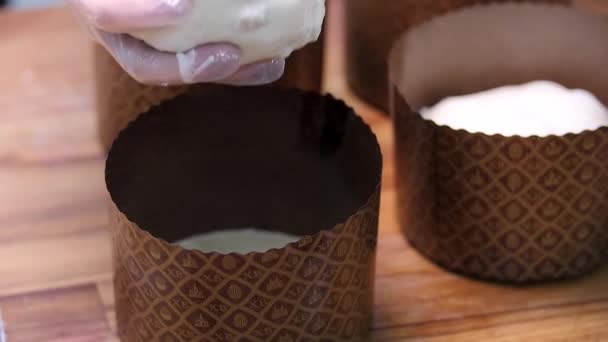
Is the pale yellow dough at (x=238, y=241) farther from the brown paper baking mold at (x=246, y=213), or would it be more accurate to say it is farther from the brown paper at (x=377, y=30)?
the brown paper at (x=377, y=30)

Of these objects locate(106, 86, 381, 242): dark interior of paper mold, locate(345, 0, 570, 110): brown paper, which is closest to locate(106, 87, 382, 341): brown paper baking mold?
locate(106, 86, 381, 242): dark interior of paper mold

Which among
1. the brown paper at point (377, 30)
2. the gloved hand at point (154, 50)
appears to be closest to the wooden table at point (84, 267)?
the brown paper at point (377, 30)

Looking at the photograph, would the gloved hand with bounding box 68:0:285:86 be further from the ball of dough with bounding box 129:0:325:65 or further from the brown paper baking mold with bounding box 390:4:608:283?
the brown paper baking mold with bounding box 390:4:608:283

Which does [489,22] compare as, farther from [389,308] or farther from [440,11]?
[389,308]

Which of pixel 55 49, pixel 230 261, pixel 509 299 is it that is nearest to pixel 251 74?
pixel 230 261

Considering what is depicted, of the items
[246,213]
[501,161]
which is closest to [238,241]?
[246,213]

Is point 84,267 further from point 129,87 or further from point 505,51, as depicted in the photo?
point 505,51
